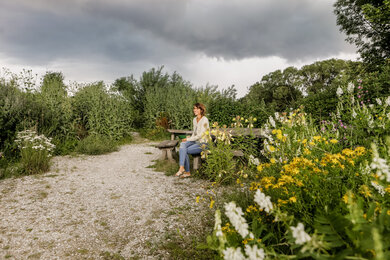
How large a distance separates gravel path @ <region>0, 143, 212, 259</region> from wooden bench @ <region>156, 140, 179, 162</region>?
2.53ft

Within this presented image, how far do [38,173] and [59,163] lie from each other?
0.94 meters

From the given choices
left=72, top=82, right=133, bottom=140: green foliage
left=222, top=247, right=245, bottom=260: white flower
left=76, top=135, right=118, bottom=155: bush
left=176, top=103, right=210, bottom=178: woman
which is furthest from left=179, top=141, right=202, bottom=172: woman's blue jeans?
left=72, top=82, right=133, bottom=140: green foliage

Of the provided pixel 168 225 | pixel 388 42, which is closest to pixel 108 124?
pixel 168 225

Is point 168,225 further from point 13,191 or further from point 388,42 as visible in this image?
point 388,42

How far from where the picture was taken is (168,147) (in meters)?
6.19

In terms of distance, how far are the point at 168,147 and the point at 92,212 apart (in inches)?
114

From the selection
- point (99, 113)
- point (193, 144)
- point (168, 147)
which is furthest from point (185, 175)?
point (99, 113)

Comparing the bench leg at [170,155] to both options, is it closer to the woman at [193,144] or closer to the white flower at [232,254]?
the woman at [193,144]

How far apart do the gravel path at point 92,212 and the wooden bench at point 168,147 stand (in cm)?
77

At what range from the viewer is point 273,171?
2.67 metres

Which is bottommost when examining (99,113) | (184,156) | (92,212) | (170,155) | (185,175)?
(92,212)

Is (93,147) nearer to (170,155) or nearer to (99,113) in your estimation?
(99,113)

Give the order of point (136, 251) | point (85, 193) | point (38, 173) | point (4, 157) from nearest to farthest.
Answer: point (136, 251) < point (85, 193) < point (38, 173) < point (4, 157)

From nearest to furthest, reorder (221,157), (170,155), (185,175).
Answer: (221,157)
(185,175)
(170,155)
